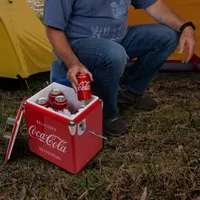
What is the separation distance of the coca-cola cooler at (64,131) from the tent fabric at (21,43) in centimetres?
56

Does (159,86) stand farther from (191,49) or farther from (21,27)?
(21,27)

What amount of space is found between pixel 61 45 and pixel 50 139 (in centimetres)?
36

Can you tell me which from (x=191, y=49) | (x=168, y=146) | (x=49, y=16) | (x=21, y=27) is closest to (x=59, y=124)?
(x=49, y=16)

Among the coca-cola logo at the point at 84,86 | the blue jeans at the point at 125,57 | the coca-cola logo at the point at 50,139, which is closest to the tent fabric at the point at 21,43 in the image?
the blue jeans at the point at 125,57

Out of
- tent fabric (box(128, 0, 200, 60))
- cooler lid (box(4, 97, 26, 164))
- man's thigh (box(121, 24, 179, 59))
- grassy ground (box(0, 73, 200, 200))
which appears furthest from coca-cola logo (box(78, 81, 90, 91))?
tent fabric (box(128, 0, 200, 60))

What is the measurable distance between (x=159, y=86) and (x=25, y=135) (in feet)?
2.60

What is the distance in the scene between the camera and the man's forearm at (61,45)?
4.99 feet

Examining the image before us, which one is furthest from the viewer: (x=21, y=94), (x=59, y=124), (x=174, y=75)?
(x=174, y=75)

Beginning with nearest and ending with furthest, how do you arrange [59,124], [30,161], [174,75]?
[59,124], [30,161], [174,75]

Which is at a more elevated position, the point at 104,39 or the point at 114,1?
the point at 114,1

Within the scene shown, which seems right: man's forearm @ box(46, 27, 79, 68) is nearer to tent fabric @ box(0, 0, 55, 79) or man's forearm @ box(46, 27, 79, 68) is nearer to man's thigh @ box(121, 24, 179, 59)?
man's thigh @ box(121, 24, 179, 59)

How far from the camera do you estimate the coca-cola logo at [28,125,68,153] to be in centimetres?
148

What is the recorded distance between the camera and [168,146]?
5.65 ft

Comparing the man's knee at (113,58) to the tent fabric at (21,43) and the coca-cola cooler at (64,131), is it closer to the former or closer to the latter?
the coca-cola cooler at (64,131)
